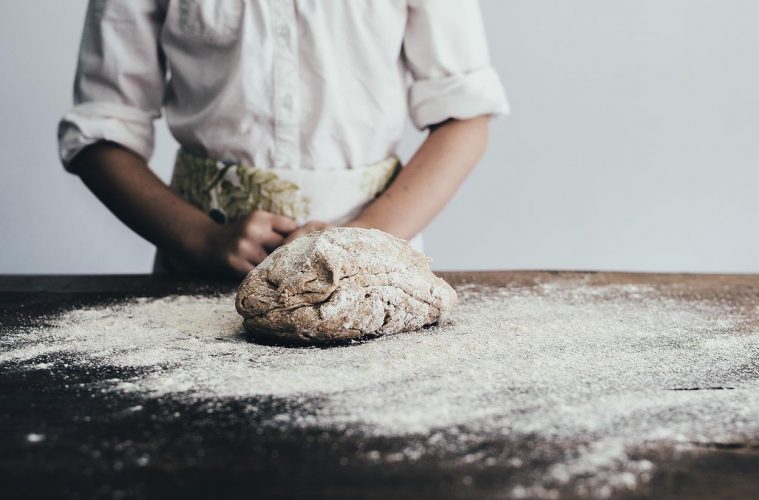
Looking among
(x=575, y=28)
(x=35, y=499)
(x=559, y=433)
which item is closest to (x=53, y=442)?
(x=35, y=499)

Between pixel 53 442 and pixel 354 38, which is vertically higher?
pixel 354 38

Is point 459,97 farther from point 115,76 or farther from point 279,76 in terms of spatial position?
point 115,76

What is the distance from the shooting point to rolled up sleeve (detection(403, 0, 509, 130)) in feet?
4.22

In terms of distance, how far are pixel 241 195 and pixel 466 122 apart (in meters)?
0.37

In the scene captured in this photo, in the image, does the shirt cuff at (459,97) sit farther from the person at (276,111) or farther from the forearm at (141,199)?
the forearm at (141,199)

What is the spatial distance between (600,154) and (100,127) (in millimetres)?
1526

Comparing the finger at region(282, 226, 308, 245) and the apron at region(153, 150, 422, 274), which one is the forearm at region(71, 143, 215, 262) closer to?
the apron at region(153, 150, 422, 274)

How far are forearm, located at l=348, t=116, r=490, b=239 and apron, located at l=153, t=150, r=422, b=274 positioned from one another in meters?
0.05

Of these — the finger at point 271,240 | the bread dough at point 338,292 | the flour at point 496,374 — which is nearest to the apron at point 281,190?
the finger at point 271,240

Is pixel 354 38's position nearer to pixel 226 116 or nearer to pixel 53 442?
pixel 226 116

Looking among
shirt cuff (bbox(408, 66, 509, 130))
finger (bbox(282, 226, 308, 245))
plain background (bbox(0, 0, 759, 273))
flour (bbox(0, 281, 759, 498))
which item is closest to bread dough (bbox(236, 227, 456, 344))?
flour (bbox(0, 281, 759, 498))

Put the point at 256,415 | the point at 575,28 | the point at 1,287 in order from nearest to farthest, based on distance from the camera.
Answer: the point at 256,415
the point at 1,287
the point at 575,28

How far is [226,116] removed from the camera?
1245 millimetres

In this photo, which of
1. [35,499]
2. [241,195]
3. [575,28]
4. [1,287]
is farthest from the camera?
[575,28]
